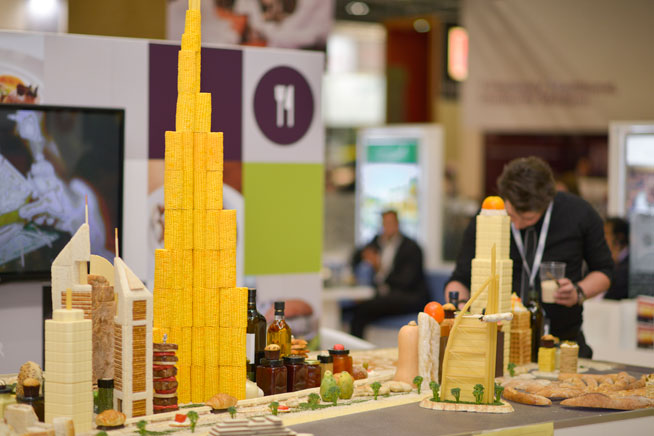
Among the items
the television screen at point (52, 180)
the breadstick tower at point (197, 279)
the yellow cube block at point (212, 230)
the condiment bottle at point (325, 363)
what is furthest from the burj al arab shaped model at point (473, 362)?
the television screen at point (52, 180)

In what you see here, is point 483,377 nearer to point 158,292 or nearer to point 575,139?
point 158,292

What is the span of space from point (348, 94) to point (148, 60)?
10.9 meters

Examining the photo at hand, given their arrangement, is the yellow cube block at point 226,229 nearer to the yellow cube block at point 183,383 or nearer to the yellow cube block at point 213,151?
the yellow cube block at point 213,151

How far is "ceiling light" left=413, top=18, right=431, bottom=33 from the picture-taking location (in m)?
14.1

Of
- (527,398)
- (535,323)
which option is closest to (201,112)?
(527,398)

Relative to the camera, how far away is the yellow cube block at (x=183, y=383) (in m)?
2.59

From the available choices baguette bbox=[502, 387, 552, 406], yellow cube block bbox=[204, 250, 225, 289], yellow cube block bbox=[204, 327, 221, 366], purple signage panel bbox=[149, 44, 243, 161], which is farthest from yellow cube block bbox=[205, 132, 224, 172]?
purple signage panel bbox=[149, 44, 243, 161]

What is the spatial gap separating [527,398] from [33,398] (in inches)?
54.8

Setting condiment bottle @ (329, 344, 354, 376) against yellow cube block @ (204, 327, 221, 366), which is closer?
yellow cube block @ (204, 327, 221, 366)

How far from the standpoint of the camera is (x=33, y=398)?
89.7 inches

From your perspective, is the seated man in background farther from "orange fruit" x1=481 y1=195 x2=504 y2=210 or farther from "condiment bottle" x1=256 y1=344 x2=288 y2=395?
"condiment bottle" x1=256 y1=344 x2=288 y2=395

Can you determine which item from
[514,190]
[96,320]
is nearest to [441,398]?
[96,320]

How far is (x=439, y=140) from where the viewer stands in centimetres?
939

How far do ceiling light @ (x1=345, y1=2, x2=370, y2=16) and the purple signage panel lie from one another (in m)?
9.53
